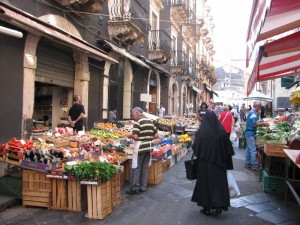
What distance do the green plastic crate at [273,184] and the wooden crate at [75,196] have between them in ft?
12.3

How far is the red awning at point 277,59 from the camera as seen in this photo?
438 centimetres

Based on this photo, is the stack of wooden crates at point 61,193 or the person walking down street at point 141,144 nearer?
the stack of wooden crates at point 61,193

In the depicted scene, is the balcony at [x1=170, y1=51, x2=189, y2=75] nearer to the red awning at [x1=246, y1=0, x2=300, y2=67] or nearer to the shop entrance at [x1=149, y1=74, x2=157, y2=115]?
the shop entrance at [x1=149, y1=74, x2=157, y2=115]

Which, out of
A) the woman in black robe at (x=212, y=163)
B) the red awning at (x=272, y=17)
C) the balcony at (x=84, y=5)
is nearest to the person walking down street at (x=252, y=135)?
the woman in black robe at (x=212, y=163)

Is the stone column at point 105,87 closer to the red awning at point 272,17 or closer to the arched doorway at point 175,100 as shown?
the red awning at point 272,17

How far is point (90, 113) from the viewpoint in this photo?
1113 cm

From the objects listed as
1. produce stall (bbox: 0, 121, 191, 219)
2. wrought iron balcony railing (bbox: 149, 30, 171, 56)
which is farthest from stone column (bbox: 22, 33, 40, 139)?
wrought iron balcony railing (bbox: 149, 30, 171, 56)

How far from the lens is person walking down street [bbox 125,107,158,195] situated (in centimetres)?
651

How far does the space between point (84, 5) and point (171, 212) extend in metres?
6.88

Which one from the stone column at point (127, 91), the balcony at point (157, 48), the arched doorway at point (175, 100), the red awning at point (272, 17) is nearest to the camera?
the red awning at point (272, 17)

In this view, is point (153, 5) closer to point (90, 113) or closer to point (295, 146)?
point (90, 113)

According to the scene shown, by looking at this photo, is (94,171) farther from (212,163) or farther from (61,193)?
(212,163)

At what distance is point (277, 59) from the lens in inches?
222

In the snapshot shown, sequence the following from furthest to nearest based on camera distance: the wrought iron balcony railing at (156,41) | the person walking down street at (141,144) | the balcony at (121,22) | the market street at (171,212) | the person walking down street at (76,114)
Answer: the wrought iron balcony railing at (156,41)
the balcony at (121,22)
the person walking down street at (76,114)
the person walking down street at (141,144)
the market street at (171,212)
